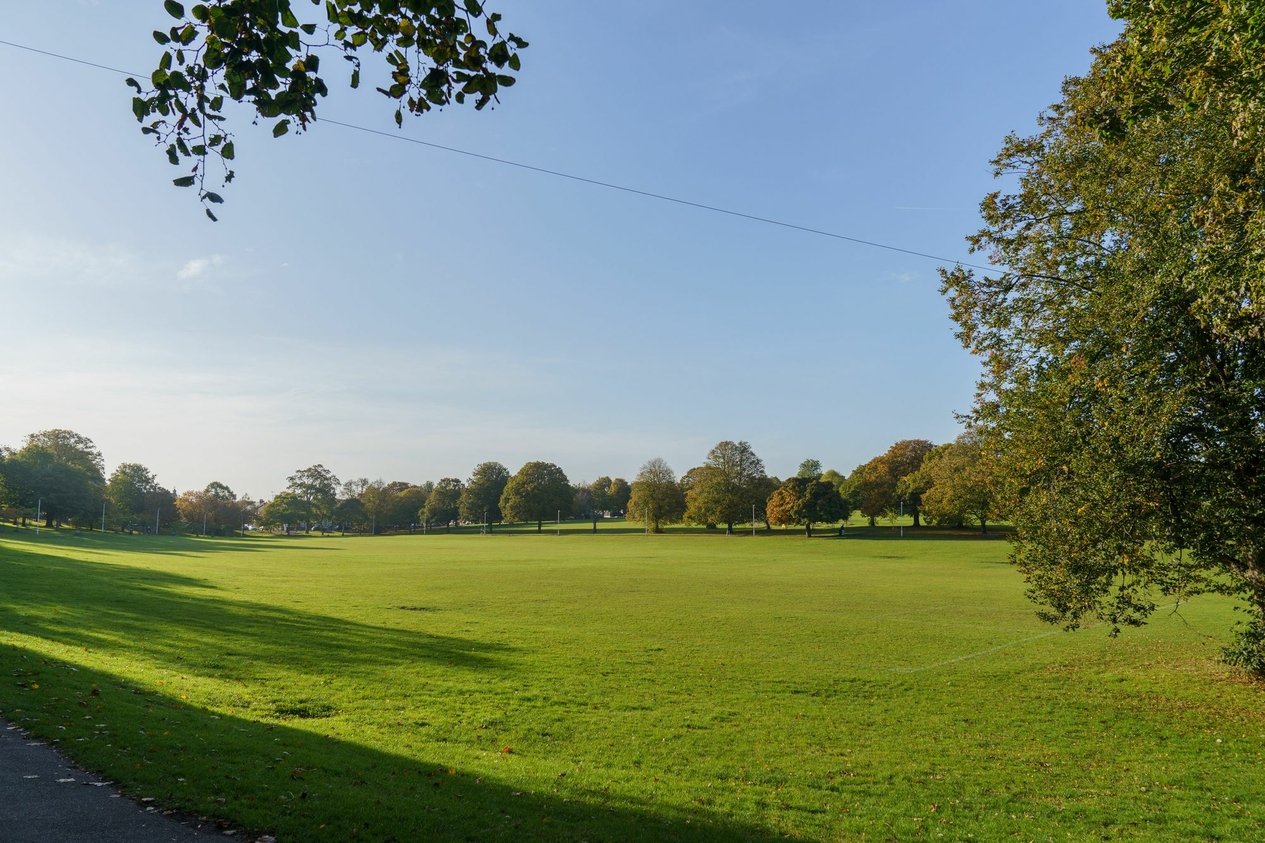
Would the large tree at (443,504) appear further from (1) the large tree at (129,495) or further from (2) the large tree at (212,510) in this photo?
(1) the large tree at (129,495)

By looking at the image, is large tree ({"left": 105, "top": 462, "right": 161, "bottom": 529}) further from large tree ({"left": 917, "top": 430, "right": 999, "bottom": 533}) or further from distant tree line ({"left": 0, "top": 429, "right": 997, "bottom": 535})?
large tree ({"left": 917, "top": 430, "right": 999, "bottom": 533})

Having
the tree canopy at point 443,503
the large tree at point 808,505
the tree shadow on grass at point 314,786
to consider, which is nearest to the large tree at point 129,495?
the tree canopy at point 443,503

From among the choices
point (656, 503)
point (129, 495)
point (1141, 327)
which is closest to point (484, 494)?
point (656, 503)

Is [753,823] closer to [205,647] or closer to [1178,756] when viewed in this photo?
[1178,756]

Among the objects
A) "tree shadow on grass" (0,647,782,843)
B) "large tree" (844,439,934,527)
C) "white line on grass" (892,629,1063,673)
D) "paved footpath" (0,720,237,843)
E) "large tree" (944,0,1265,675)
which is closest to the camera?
"paved footpath" (0,720,237,843)

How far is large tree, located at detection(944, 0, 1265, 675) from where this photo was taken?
10641 mm

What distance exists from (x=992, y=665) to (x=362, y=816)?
1878 centimetres

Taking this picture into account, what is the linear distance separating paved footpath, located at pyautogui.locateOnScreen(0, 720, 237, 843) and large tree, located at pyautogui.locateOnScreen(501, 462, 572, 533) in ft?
449

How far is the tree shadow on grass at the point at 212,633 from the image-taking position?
59.2ft

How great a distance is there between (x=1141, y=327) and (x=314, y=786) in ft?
54.0

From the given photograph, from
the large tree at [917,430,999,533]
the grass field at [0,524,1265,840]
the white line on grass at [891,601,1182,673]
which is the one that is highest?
the large tree at [917,430,999,533]

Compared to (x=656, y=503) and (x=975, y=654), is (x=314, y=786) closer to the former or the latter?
(x=975, y=654)

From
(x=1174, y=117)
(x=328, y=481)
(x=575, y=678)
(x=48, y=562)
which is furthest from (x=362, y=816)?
(x=328, y=481)

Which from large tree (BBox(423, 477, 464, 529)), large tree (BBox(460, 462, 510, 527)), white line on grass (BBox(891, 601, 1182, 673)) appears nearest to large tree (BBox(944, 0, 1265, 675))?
white line on grass (BBox(891, 601, 1182, 673))
